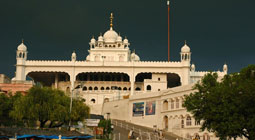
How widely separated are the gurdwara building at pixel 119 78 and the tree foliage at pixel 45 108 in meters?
17.5

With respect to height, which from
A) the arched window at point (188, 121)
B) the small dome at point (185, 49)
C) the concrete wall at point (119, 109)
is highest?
the small dome at point (185, 49)

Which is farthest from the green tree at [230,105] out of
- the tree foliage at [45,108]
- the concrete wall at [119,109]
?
the concrete wall at [119,109]

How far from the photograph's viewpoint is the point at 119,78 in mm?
88375

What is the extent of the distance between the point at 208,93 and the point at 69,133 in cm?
1302

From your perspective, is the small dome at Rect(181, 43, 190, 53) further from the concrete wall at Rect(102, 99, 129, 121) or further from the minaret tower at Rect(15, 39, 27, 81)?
the minaret tower at Rect(15, 39, 27, 81)

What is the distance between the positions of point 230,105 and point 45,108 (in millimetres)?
20661

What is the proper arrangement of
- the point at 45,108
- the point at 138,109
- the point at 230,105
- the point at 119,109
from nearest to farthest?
the point at 230,105 → the point at 45,108 → the point at 138,109 → the point at 119,109

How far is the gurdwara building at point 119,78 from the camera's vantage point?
63781mm

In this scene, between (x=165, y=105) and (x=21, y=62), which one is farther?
(x=21, y=62)

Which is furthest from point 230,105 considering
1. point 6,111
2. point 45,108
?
point 6,111

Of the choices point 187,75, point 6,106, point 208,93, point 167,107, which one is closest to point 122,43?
point 187,75

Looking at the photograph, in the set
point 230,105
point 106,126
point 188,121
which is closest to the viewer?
point 230,105

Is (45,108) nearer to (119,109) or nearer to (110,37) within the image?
(119,109)

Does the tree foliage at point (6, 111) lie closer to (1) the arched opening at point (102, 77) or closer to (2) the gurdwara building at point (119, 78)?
(2) the gurdwara building at point (119, 78)
